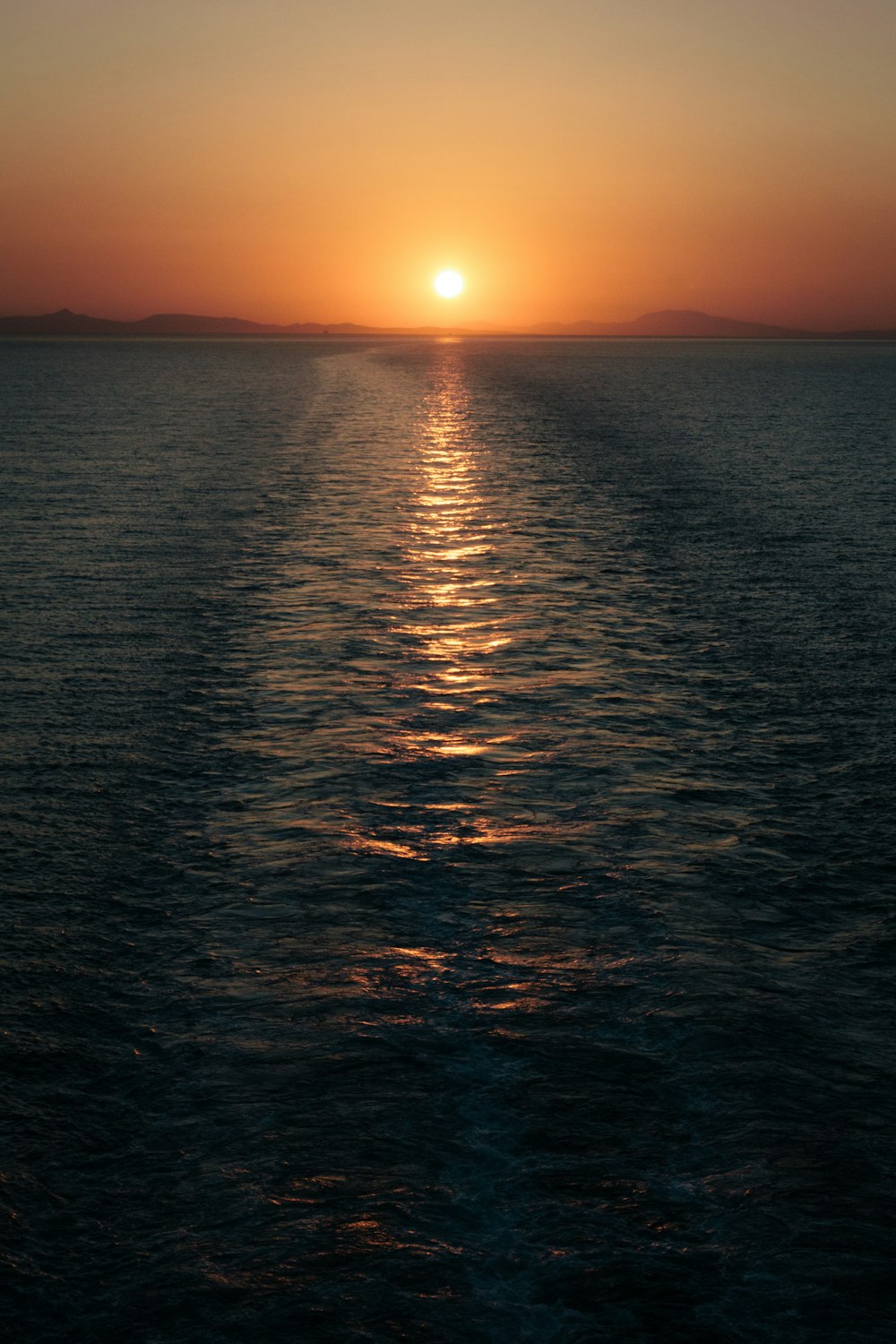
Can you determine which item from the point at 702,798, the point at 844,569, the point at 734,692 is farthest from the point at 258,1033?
the point at 844,569

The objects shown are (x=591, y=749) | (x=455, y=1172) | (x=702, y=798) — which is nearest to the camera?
(x=455, y=1172)

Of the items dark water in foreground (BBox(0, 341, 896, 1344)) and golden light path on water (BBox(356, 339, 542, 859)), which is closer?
dark water in foreground (BBox(0, 341, 896, 1344))

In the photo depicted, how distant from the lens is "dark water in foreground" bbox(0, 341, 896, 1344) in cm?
571

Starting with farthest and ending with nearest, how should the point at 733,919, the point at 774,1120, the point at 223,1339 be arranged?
the point at 733,919
the point at 774,1120
the point at 223,1339

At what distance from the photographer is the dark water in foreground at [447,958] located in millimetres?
5707

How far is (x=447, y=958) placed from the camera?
27.5ft

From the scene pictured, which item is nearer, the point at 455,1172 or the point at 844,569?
the point at 455,1172

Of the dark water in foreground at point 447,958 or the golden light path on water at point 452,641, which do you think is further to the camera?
the golden light path on water at point 452,641

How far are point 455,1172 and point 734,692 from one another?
9.03 metres

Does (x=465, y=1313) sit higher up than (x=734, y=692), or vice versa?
(x=734, y=692)

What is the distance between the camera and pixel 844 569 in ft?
71.7

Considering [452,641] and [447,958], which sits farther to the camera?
[452,641]

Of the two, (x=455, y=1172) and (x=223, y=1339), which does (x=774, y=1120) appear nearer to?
(x=455, y=1172)

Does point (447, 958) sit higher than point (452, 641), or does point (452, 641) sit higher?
point (452, 641)
